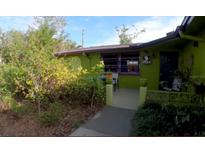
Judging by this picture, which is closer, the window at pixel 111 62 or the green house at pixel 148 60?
the green house at pixel 148 60

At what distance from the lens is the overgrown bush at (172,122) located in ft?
17.0

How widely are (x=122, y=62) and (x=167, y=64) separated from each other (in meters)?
2.86

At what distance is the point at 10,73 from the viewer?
10.8m

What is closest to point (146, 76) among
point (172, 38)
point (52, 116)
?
point (172, 38)

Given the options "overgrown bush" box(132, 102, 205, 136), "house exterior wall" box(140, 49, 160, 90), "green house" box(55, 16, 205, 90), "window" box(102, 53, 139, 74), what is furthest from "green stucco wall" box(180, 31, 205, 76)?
"window" box(102, 53, 139, 74)

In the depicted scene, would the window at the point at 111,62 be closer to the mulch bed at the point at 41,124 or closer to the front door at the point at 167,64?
the front door at the point at 167,64

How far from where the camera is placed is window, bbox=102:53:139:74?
507 inches

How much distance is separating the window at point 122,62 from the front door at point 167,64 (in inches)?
60.7

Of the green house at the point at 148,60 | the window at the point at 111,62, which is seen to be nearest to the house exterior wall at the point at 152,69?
the green house at the point at 148,60

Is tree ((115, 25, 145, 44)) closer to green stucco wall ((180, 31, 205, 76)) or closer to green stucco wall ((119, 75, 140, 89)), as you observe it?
green stucco wall ((119, 75, 140, 89))
